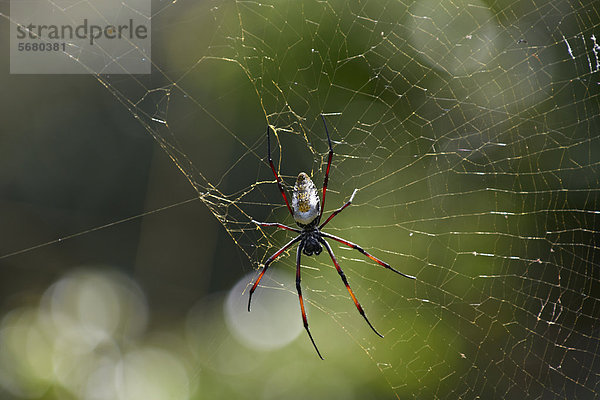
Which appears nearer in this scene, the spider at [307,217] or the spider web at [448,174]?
the spider at [307,217]

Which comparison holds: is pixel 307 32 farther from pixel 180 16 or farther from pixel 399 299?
pixel 399 299

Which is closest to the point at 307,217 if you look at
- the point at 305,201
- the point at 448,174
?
the point at 305,201

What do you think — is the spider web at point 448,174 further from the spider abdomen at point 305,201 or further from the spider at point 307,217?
the spider abdomen at point 305,201

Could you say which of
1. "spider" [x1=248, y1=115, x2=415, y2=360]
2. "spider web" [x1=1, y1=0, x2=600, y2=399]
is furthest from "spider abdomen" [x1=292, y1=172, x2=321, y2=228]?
"spider web" [x1=1, y1=0, x2=600, y2=399]

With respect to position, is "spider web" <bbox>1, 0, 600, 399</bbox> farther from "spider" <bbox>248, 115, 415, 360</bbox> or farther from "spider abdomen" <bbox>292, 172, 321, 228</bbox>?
"spider abdomen" <bbox>292, 172, 321, 228</bbox>

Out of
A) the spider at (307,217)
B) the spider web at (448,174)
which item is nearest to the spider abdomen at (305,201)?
the spider at (307,217)
